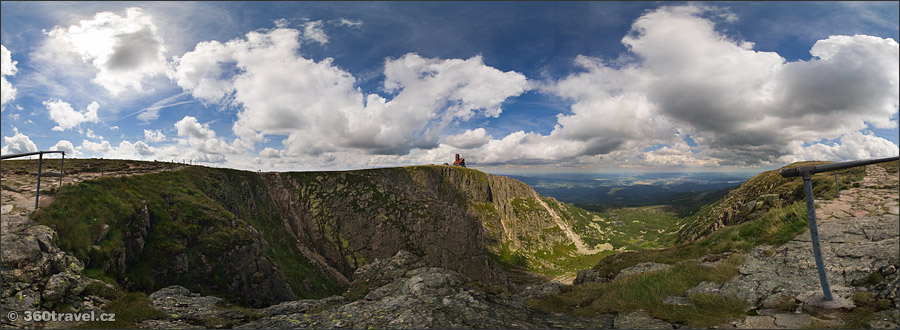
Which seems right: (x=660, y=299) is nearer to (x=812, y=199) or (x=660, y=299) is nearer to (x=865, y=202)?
(x=812, y=199)

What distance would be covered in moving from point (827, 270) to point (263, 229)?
312 feet

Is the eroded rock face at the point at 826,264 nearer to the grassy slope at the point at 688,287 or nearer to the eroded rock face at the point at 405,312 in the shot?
the grassy slope at the point at 688,287

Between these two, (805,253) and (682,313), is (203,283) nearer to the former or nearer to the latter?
(682,313)

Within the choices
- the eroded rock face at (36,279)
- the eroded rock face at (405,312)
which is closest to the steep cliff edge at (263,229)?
the eroded rock face at (36,279)

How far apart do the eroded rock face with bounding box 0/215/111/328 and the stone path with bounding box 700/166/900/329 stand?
24180 millimetres

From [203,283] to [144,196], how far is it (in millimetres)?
14119

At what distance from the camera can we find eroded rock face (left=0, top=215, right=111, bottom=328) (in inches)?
437

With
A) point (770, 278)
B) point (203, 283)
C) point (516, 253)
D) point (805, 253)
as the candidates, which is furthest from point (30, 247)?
point (516, 253)

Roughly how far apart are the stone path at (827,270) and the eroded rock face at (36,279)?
24180mm

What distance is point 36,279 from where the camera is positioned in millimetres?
12602

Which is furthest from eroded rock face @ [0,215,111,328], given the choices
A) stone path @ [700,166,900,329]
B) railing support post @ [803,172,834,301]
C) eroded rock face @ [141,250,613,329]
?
railing support post @ [803,172,834,301]

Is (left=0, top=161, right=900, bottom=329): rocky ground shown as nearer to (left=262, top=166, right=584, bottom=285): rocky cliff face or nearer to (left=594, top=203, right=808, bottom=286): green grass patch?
(left=594, top=203, right=808, bottom=286): green grass patch

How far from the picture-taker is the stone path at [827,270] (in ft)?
30.0

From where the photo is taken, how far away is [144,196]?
38.7m
